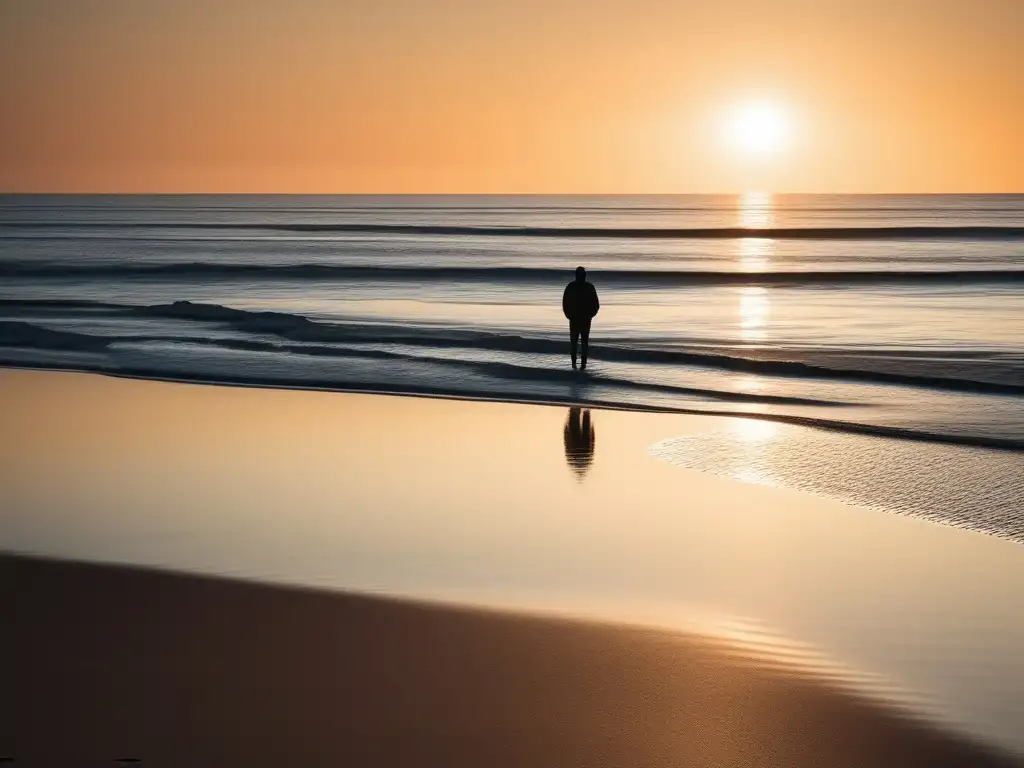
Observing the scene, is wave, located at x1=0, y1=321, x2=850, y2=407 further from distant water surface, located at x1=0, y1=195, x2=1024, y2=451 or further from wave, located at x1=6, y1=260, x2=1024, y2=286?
wave, located at x1=6, y1=260, x2=1024, y2=286

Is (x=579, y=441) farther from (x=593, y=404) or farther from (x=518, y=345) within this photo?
(x=518, y=345)

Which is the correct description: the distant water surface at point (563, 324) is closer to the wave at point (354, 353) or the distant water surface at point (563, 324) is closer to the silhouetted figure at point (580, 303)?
the wave at point (354, 353)

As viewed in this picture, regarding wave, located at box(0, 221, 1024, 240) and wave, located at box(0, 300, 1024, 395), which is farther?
wave, located at box(0, 221, 1024, 240)

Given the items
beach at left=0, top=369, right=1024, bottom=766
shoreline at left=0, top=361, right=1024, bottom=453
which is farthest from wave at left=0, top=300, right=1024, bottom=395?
beach at left=0, top=369, right=1024, bottom=766

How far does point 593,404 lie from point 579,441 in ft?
→ 9.61

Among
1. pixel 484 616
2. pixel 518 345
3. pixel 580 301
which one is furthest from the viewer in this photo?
pixel 518 345

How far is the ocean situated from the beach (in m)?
5.01

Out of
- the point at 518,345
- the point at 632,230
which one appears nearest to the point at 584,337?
the point at 518,345

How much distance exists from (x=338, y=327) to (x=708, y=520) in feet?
59.1

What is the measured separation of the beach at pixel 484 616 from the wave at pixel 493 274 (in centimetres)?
3536

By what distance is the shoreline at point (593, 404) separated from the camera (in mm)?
13117

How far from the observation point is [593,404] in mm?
15680

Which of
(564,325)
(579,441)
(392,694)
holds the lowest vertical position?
(392,694)

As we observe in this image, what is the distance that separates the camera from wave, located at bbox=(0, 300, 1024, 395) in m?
18.2
